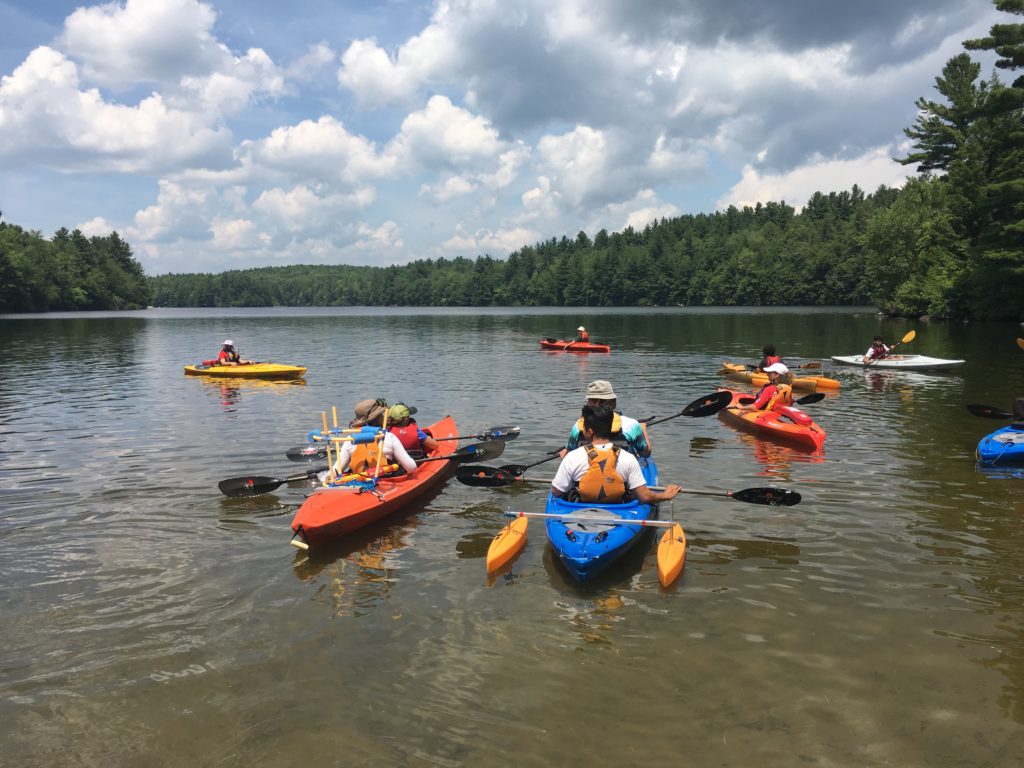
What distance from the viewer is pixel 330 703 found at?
5.89m

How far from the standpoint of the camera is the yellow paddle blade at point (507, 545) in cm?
844

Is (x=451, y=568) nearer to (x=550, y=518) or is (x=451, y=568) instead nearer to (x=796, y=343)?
(x=550, y=518)

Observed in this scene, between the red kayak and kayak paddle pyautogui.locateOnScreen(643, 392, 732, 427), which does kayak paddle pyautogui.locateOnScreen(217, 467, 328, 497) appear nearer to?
the red kayak

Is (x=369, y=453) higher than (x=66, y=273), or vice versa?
(x=66, y=273)

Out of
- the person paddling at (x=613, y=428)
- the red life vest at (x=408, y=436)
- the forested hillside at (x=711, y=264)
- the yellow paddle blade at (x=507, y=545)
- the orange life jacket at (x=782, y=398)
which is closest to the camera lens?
the yellow paddle blade at (x=507, y=545)

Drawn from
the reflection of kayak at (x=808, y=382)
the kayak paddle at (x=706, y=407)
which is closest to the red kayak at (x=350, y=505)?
the kayak paddle at (x=706, y=407)

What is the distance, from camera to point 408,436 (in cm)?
1195

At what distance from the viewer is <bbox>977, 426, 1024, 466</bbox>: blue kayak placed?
1246cm

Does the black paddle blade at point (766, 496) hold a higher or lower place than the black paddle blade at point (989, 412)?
lower

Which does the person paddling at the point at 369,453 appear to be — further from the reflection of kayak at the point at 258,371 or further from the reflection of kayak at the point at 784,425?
the reflection of kayak at the point at 258,371

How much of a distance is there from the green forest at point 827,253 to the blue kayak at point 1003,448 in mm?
37571

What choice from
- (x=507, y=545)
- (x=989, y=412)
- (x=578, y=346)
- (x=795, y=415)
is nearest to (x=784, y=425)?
(x=795, y=415)

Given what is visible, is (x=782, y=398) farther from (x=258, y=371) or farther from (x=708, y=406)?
(x=258, y=371)

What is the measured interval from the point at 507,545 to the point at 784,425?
915 cm
